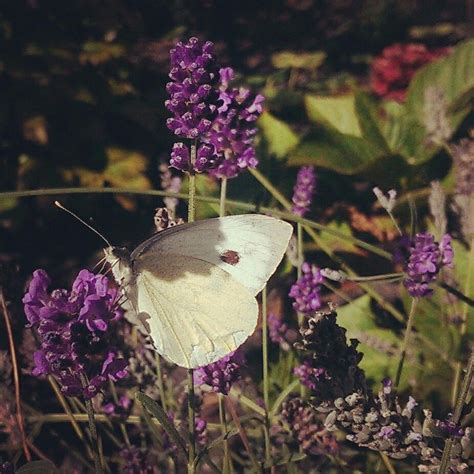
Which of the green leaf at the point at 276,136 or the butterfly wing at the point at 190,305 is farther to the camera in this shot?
the green leaf at the point at 276,136

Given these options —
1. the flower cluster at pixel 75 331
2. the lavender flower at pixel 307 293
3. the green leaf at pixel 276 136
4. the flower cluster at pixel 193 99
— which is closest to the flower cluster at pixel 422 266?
the lavender flower at pixel 307 293

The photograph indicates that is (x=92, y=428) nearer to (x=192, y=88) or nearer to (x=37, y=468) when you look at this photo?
(x=37, y=468)

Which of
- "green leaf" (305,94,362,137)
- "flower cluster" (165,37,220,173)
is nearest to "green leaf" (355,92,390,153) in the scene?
"green leaf" (305,94,362,137)

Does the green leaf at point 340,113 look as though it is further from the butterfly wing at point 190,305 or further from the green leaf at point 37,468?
the green leaf at point 37,468

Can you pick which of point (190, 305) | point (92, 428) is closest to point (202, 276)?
point (190, 305)

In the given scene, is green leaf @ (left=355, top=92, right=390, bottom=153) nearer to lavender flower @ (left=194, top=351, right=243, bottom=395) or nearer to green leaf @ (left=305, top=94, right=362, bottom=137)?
green leaf @ (left=305, top=94, right=362, bottom=137)

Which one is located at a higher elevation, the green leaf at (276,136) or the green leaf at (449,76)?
the green leaf at (449,76)
